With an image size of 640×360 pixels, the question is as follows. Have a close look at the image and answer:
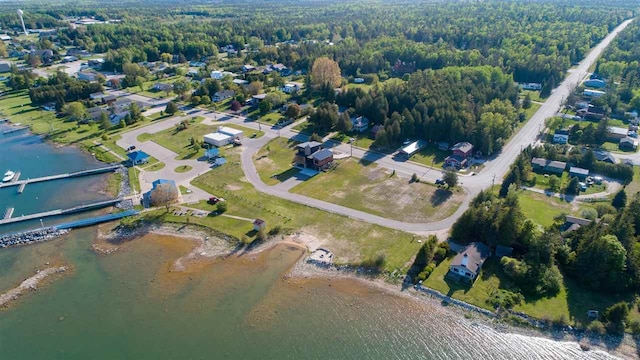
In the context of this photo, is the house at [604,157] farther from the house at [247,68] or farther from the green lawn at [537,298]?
the house at [247,68]

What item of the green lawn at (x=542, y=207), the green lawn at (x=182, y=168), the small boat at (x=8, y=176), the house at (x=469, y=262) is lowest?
A: the small boat at (x=8, y=176)

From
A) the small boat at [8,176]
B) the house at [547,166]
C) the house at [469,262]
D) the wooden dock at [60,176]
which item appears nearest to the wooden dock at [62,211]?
the wooden dock at [60,176]

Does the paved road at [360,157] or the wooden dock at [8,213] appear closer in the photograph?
the paved road at [360,157]

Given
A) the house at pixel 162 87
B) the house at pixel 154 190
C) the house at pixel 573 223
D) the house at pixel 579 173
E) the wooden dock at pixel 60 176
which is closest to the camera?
the house at pixel 573 223

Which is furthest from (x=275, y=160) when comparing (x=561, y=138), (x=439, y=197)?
(x=561, y=138)

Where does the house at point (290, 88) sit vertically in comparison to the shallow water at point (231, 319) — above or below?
above

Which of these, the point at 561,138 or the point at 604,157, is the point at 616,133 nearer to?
the point at 561,138
